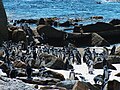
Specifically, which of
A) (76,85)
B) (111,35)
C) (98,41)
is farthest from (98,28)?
(76,85)

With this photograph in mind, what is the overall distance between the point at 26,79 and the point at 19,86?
5.05 metres

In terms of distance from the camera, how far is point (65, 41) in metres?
32.1

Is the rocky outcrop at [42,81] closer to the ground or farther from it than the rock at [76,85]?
closer to the ground

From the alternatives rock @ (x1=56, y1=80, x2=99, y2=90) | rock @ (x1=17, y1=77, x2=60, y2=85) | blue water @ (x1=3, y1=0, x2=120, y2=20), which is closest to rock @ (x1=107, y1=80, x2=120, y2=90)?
rock @ (x1=56, y1=80, x2=99, y2=90)

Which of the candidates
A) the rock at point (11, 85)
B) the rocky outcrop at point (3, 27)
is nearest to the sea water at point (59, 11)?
the rocky outcrop at point (3, 27)

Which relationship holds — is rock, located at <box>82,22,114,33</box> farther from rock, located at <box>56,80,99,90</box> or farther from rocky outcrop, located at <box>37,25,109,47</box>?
rock, located at <box>56,80,99,90</box>

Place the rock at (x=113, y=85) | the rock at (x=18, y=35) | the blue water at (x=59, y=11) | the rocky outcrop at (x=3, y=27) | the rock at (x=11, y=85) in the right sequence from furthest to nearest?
the blue water at (x=59, y=11) → the rock at (x=18, y=35) → the rocky outcrop at (x=3, y=27) → the rock at (x=113, y=85) → the rock at (x=11, y=85)

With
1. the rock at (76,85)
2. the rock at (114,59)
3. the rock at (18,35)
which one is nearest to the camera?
the rock at (76,85)

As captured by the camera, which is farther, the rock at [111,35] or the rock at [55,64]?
the rock at [111,35]

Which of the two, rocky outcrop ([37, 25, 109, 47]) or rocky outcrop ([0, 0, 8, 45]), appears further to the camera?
rocky outcrop ([37, 25, 109, 47])

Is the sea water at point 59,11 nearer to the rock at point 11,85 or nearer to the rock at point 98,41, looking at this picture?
the rock at point 98,41

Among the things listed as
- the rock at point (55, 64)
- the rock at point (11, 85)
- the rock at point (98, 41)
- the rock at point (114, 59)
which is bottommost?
the rock at point (98, 41)

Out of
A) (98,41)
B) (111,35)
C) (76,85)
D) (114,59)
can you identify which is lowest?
(111,35)

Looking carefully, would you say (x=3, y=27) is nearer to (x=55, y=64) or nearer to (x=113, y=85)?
(x=55, y=64)
